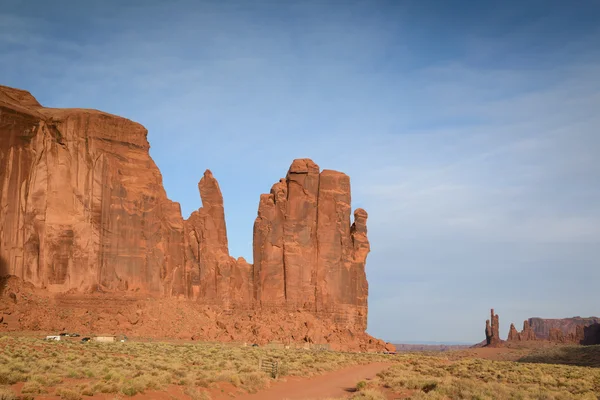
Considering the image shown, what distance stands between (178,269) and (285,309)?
1538cm

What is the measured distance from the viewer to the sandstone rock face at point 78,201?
62406 millimetres

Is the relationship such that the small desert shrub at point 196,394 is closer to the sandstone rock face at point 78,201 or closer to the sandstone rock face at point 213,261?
the sandstone rock face at point 78,201

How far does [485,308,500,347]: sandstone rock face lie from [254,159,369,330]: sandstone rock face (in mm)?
72941

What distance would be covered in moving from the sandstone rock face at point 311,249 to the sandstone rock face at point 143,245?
15 cm

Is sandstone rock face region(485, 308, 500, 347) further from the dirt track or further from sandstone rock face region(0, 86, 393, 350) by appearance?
the dirt track

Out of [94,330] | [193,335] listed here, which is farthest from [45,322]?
[193,335]

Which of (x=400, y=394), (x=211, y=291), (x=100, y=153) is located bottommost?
(x=400, y=394)

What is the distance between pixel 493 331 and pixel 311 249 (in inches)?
3260

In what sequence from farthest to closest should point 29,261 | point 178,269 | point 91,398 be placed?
point 178,269 → point 29,261 → point 91,398

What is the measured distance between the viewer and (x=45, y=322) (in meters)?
57.2

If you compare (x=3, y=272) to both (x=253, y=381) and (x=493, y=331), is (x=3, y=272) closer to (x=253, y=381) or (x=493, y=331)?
(x=253, y=381)

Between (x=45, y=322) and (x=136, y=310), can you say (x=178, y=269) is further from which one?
(x=45, y=322)

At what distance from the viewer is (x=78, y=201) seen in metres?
65.7

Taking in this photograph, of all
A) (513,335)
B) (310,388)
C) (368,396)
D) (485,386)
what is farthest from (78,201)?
(513,335)
